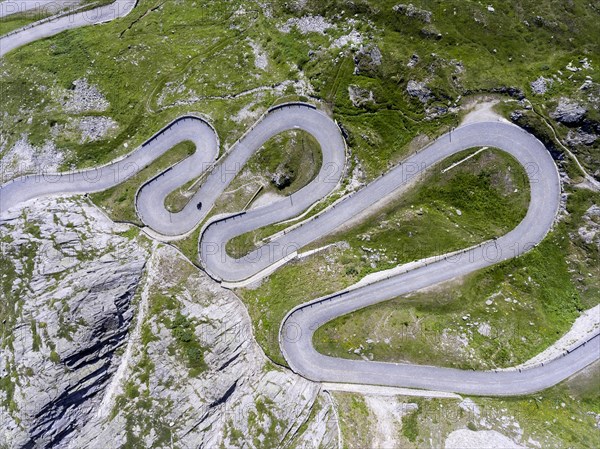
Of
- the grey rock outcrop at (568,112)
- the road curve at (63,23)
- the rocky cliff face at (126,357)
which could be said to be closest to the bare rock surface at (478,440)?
the rocky cliff face at (126,357)

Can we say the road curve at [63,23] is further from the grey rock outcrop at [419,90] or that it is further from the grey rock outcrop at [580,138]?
the grey rock outcrop at [580,138]

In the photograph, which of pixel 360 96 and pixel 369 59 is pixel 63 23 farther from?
pixel 360 96

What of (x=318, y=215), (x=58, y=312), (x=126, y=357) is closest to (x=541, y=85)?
(x=318, y=215)

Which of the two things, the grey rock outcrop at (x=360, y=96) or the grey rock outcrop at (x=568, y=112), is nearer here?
the grey rock outcrop at (x=568, y=112)

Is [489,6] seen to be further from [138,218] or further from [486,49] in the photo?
[138,218]

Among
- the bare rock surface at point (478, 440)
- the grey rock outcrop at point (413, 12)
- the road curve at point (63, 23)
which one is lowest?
the bare rock surface at point (478, 440)

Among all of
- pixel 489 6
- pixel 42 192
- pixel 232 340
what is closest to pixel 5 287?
pixel 42 192
